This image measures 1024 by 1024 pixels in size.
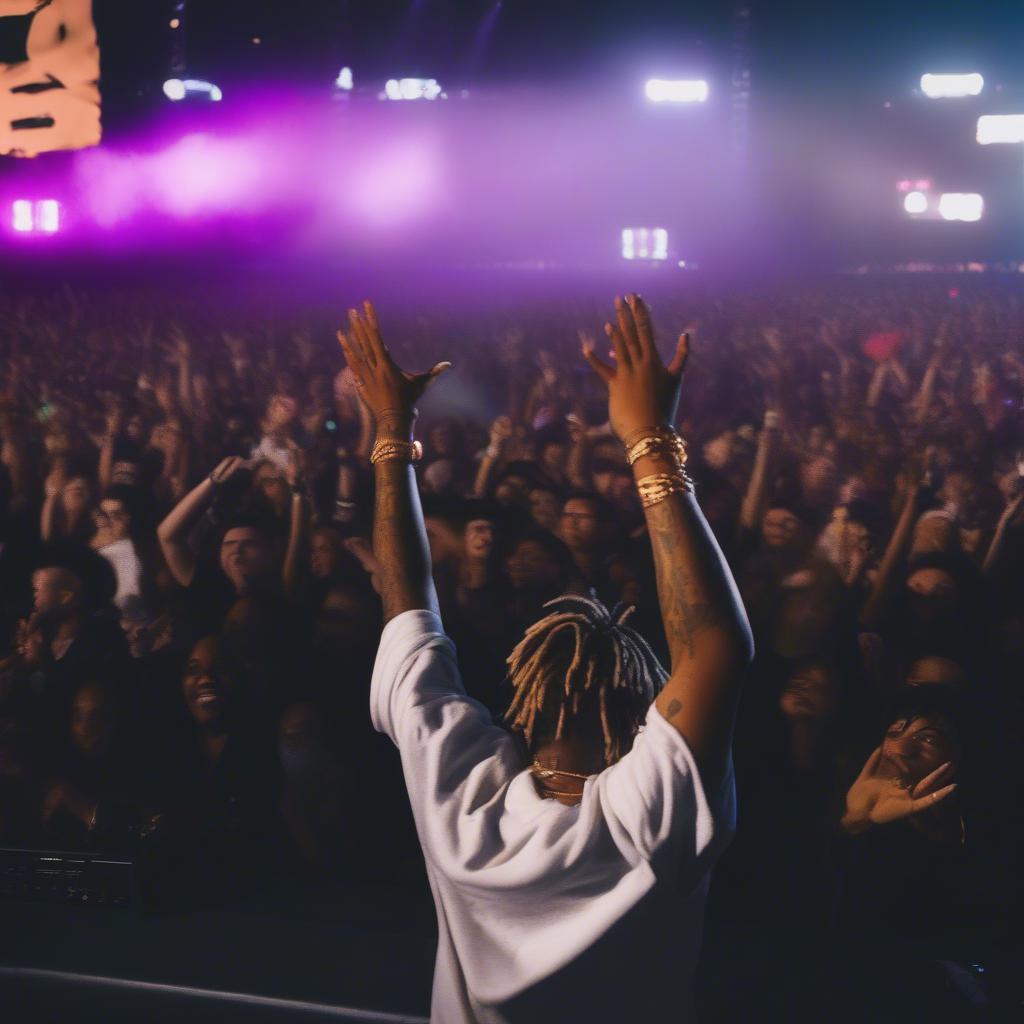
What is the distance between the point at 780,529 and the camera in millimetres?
2217

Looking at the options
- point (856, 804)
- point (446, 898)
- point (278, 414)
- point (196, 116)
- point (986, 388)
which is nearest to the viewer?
point (446, 898)

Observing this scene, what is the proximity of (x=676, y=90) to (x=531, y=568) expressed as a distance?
1188 mm

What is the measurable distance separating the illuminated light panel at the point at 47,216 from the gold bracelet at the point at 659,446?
2575 millimetres

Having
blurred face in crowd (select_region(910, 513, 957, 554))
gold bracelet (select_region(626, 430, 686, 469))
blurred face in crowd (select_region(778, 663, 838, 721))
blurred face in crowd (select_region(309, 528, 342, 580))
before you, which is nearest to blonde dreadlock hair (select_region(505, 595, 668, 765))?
gold bracelet (select_region(626, 430, 686, 469))

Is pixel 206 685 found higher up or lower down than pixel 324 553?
lower down

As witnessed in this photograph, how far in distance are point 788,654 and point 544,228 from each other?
1.21 meters

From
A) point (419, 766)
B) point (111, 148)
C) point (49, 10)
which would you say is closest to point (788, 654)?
point (419, 766)

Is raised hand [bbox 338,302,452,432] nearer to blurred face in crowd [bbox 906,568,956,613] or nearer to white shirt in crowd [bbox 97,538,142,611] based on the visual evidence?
blurred face in crowd [bbox 906,568,956,613]

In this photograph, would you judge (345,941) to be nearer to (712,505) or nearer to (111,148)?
(712,505)

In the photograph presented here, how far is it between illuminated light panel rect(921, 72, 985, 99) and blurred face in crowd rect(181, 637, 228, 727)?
2.14 meters

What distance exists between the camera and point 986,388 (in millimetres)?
2199

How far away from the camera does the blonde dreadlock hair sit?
3.53 ft

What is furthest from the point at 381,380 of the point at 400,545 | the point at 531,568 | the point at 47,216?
the point at 47,216

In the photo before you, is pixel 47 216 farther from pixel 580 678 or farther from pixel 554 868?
pixel 554 868
